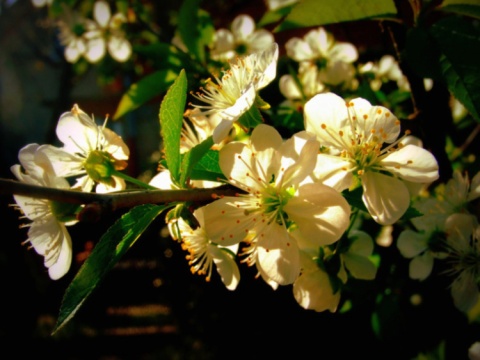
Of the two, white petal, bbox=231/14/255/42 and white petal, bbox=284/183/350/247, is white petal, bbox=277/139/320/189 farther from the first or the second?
white petal, bbox=231/14/255/42

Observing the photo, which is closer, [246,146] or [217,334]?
[246,146]

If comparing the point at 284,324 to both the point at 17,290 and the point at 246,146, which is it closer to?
the point at 246,146

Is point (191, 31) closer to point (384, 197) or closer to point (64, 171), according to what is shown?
point (64, 171)

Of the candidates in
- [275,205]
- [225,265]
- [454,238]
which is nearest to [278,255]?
[275,205]

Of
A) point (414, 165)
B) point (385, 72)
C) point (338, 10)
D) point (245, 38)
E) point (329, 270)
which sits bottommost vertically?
point (385, 72)

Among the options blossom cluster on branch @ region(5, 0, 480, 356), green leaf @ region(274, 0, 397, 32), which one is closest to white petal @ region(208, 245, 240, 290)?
blossom cluster on branch @ region(5, 0, 480, 356)

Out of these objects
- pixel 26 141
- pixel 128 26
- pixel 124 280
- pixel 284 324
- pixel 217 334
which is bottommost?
pixel 26 141

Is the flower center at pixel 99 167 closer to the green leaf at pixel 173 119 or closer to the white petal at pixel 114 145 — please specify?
the white petal at pixel 114 145

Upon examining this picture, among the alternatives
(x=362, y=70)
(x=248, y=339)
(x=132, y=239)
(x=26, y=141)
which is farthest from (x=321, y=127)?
(x=26, y=141)
